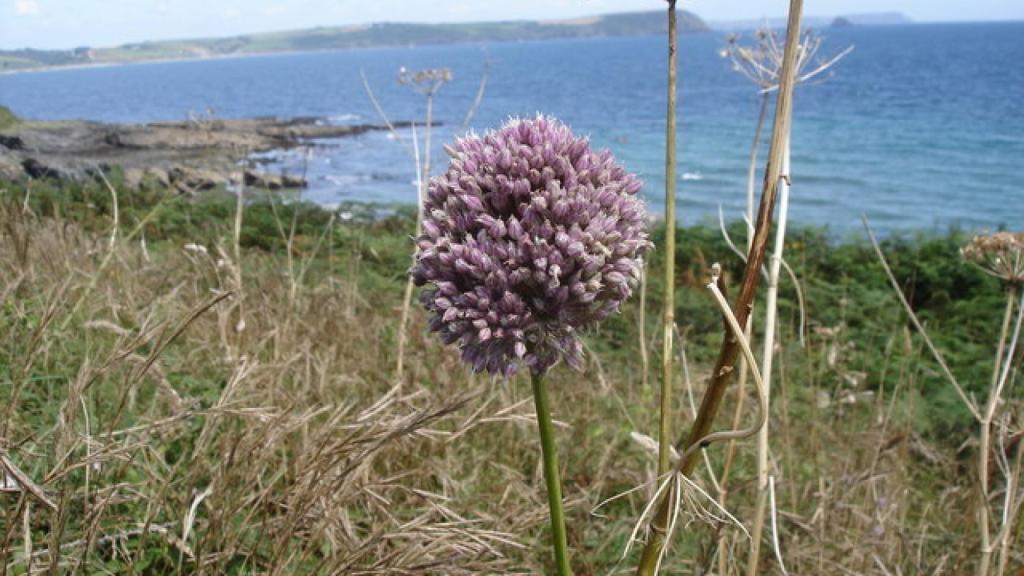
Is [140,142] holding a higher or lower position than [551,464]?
lower

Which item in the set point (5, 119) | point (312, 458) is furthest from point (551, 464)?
point (5, 119)

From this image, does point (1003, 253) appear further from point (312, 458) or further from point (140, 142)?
point (140, 142)

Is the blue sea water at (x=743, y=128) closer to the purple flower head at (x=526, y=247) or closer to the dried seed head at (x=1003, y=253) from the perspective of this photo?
the purple flower head at (x=526, y=247)

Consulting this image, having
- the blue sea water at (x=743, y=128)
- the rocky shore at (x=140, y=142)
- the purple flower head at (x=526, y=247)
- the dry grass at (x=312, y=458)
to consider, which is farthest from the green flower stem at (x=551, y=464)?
the rocky shore at (x=140, y=142)

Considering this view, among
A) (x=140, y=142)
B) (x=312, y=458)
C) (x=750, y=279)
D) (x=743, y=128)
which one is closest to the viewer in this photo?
(x=750, y=279)

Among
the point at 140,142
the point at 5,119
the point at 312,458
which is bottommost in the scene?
the point at 140,142

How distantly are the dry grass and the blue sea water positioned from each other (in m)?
1.02

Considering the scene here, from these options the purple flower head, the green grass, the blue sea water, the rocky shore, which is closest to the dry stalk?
the purple flower head

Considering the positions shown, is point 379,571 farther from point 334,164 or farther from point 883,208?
point 334,164

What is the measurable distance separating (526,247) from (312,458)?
101cm

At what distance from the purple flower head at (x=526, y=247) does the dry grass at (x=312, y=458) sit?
411 millimetres

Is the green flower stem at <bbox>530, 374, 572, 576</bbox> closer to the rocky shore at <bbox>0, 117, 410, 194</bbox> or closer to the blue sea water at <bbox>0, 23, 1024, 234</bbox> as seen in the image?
the blue sea water at <bbox>0, 23, 1024, 234</bbox>

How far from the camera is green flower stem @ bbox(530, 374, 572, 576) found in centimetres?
→ 145

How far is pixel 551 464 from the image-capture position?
146 cm
